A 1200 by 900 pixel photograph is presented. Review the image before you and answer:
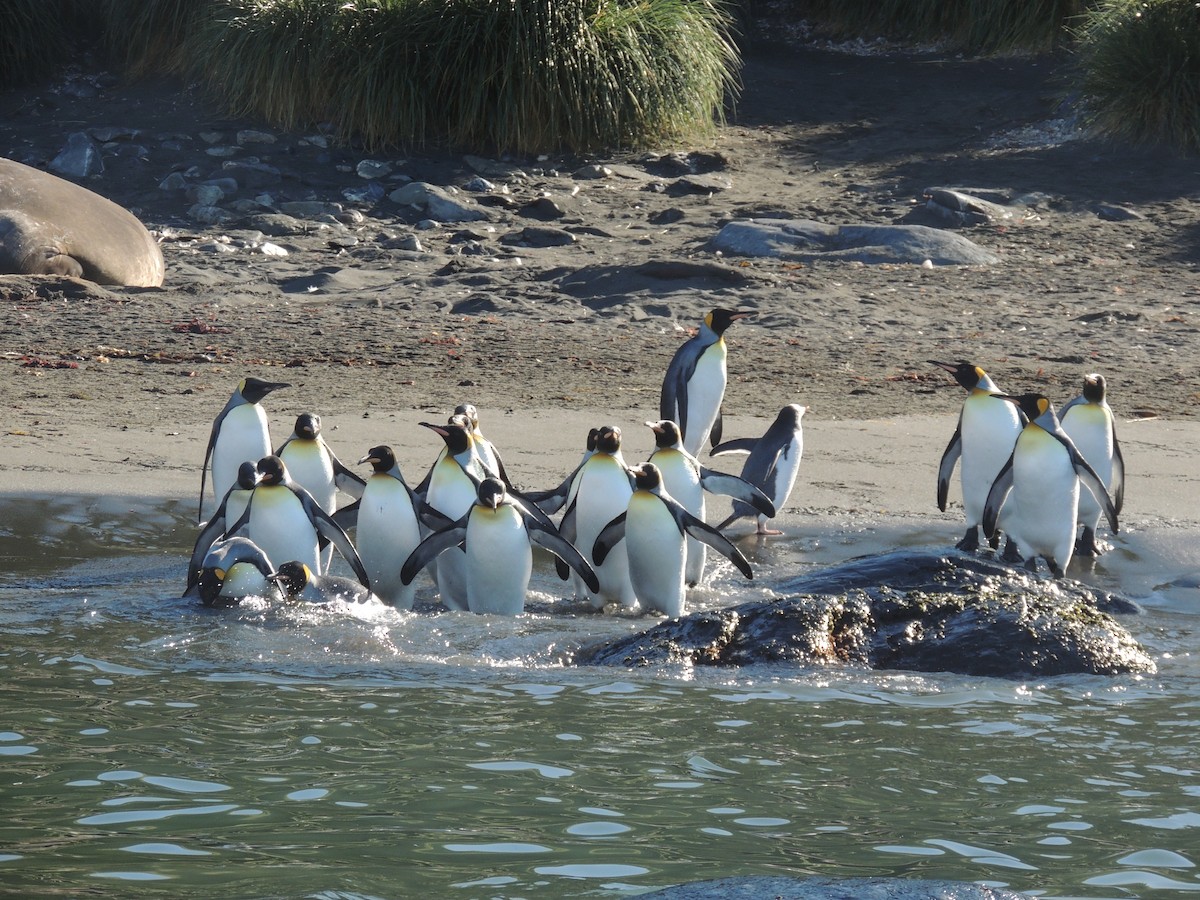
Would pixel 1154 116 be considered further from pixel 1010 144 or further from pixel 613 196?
pixel 613 196

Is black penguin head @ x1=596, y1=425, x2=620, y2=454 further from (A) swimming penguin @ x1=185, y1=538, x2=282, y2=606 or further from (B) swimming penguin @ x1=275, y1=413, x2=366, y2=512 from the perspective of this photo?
(A) swimming penguin @ x1=185, y1=538, x2=282, y2=606

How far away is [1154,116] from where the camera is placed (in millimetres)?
14547

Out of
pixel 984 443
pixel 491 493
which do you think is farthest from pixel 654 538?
pixel 984 443

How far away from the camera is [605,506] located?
6.52 meters

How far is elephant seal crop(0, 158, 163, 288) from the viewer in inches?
450

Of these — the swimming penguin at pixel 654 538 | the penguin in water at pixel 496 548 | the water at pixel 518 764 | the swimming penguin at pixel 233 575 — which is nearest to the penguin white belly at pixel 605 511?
the swimming penguin at pixel 654 538

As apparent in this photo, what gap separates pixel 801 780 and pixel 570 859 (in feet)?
2.51

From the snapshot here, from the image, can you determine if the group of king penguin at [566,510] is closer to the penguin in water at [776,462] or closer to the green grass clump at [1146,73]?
the penguin in water at [776,462]

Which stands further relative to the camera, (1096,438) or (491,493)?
(1096,438)

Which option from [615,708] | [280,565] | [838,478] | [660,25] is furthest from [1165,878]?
[660,25]

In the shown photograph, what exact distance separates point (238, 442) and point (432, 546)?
149cm

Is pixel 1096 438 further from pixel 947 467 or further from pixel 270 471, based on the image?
pixel 270 471

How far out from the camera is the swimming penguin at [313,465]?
22.6 ft

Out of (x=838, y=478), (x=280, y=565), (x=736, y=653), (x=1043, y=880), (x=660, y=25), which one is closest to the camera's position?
(x=1043, y=880)
